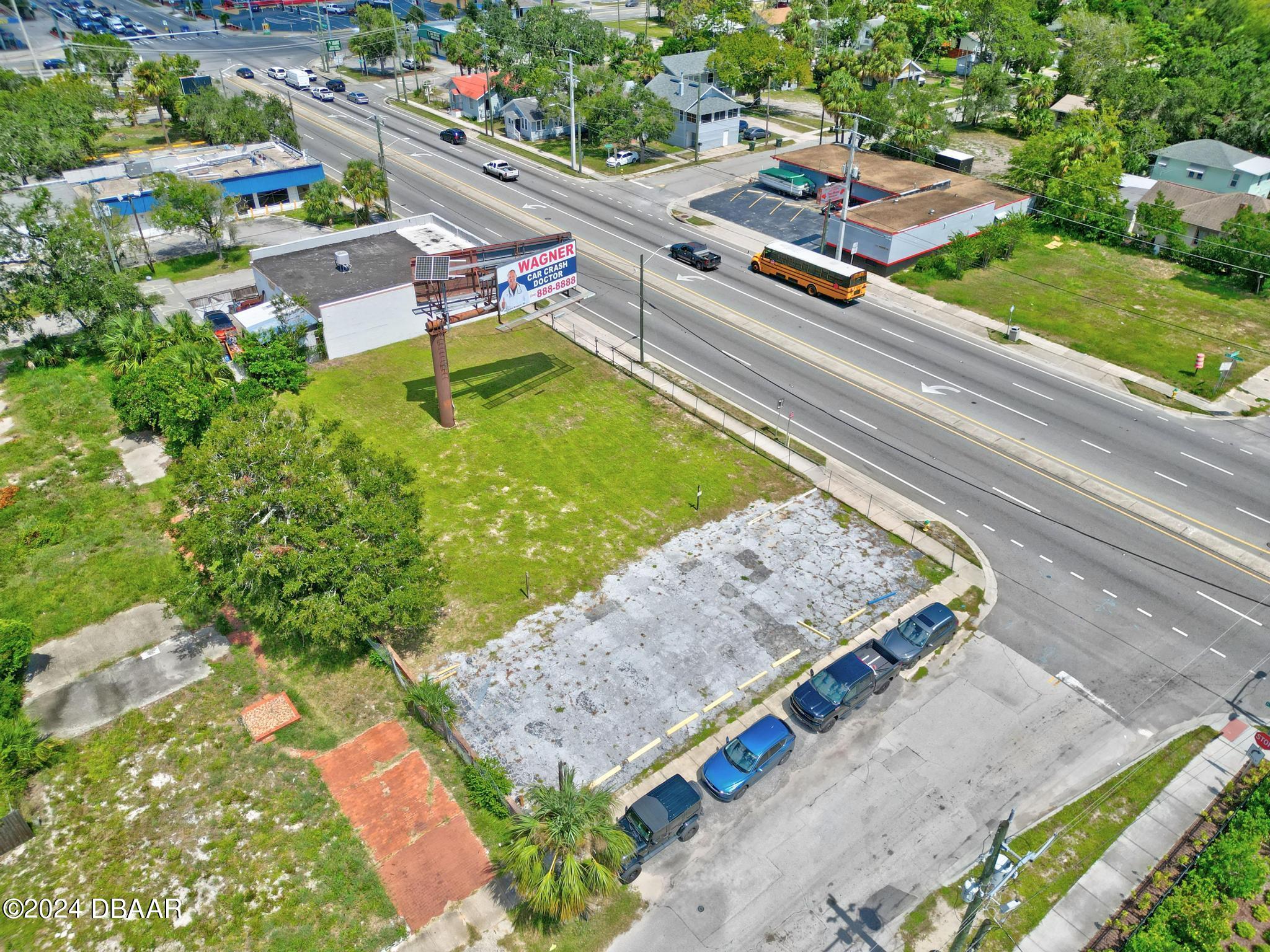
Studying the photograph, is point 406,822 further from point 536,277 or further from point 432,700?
point 536,277

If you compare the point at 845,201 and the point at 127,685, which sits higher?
the point at 845,201

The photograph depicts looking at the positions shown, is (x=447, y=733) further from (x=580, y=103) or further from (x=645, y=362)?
(x=580, y=103)

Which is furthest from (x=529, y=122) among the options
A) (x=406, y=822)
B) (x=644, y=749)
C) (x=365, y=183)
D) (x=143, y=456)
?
(x=406, y=822)

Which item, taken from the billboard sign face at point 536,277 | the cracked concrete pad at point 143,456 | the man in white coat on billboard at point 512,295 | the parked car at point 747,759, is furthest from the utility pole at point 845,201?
the cracked concrete pad at point 143,456

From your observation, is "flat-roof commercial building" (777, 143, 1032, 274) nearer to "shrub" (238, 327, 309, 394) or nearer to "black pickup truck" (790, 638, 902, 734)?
"shrub" (238, 327, 309, 394)

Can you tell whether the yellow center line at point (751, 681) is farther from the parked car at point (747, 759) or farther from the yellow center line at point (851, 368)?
the yellow center line at point (851, 368)

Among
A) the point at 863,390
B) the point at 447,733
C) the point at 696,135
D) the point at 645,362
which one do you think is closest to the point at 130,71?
the point at 696,135
